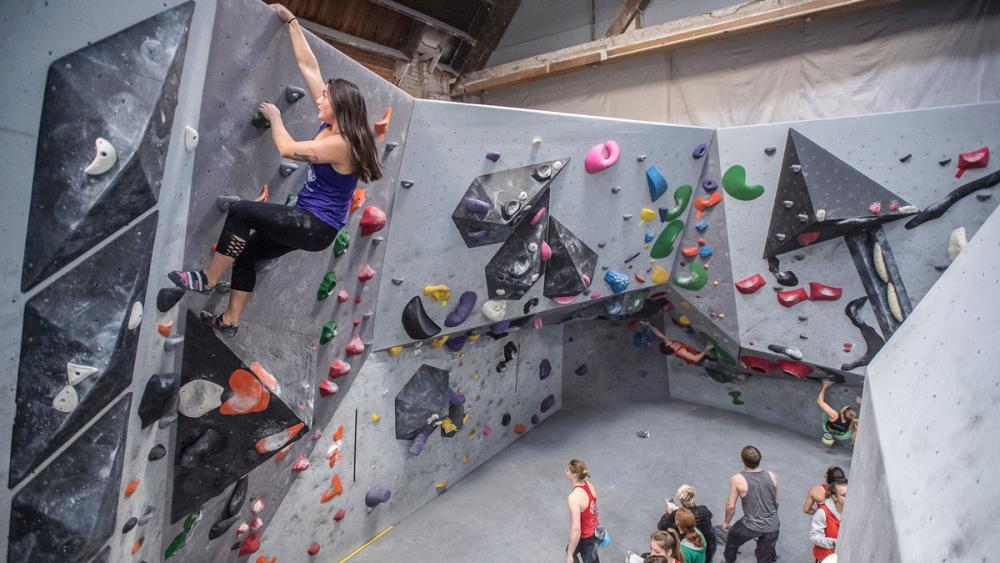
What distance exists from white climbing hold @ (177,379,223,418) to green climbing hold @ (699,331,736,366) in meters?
4.75

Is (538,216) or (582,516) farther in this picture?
(538,216)

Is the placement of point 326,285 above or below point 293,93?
below

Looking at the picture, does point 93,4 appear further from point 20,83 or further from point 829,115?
point 829,115

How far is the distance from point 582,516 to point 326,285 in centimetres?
181

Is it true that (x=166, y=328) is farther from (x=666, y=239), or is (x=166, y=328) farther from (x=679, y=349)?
(x=679, y=349)

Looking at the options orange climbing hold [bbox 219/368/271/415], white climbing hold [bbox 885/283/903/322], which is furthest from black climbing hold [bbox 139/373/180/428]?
white climbing hold [bbox 885/283/903/322]

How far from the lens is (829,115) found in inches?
188

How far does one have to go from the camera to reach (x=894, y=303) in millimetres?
4047

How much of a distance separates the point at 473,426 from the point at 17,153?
400 cm

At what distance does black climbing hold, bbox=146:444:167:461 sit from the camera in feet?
5.50

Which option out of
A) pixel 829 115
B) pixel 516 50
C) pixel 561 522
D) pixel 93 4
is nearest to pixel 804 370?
pixel 829 115

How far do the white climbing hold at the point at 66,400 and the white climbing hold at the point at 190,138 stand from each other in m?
0.71

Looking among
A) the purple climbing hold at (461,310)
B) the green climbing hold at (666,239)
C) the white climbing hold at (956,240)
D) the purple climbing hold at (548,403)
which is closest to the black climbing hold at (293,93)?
the purple climbing hold at (461,310)

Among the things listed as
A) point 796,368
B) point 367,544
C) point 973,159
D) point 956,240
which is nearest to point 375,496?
point 367,544
